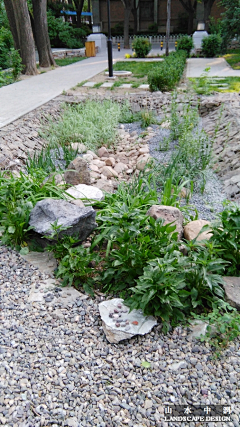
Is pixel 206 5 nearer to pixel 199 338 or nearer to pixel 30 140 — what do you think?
pixel 30 140

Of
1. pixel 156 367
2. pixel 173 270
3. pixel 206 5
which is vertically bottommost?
pixel 156 367

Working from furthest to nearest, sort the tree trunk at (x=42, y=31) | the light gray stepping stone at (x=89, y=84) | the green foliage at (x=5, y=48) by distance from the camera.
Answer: the tree trunk at (x=42, y=31), the green foliage at (x=5, y=48), the light gray stepping stone at (x=89, y=84)

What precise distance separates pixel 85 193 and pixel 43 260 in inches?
40.1

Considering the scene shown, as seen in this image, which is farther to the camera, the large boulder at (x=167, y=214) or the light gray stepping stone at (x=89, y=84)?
the light gray stepping stone at (x=89, y=84)

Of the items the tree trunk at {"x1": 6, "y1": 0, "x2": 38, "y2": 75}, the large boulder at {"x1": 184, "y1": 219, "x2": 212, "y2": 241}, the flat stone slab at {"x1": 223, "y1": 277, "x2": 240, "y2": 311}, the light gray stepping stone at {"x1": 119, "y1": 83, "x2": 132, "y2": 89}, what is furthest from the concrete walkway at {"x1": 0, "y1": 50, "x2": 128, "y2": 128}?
the flat stone slab at {"x1": 223, "y1": 277, "x2": 240, "y2": 311}

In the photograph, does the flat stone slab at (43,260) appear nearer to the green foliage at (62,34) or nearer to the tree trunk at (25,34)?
the tree trunk at (25,34)

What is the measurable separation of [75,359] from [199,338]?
82 cm

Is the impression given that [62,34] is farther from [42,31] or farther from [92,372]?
[92,372]

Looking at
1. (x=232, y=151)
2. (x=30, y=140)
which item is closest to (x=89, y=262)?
(x=232, y=151)

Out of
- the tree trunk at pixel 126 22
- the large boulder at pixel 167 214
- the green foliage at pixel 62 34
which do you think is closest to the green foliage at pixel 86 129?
the large boulder at pixel 167 214

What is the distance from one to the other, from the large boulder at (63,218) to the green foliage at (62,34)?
21483mm

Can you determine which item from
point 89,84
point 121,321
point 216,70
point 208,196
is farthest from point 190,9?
point 121,321

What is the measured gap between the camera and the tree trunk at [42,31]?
44.2 feet

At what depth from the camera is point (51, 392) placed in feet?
6.60
